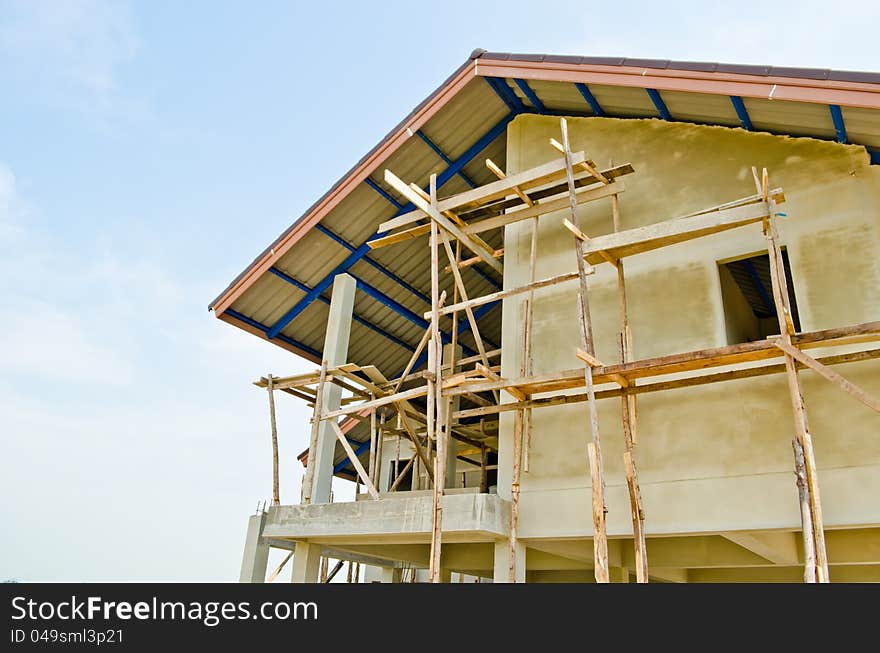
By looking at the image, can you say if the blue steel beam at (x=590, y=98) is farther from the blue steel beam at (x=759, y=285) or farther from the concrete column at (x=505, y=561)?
the concrete column at (x=505, y=561)

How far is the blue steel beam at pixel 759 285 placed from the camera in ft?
43.0

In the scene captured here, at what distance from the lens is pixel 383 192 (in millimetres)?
12727

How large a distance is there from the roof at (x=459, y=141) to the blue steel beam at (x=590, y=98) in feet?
0.08

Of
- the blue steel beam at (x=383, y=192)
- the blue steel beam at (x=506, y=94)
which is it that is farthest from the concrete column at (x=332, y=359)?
the blue steel beam at (x=506, y=94)

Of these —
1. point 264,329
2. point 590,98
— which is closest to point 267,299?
point 264,329

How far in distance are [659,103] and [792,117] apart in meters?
1.89

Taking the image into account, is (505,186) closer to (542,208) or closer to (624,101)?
(542,208)

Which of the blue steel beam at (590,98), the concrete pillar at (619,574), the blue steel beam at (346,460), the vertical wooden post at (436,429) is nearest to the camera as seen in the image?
the vertical wooden post at (436,429)

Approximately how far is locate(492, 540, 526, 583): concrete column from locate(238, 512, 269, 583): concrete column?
4211 millimetres

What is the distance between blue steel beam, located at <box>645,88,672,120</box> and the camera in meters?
9.87
